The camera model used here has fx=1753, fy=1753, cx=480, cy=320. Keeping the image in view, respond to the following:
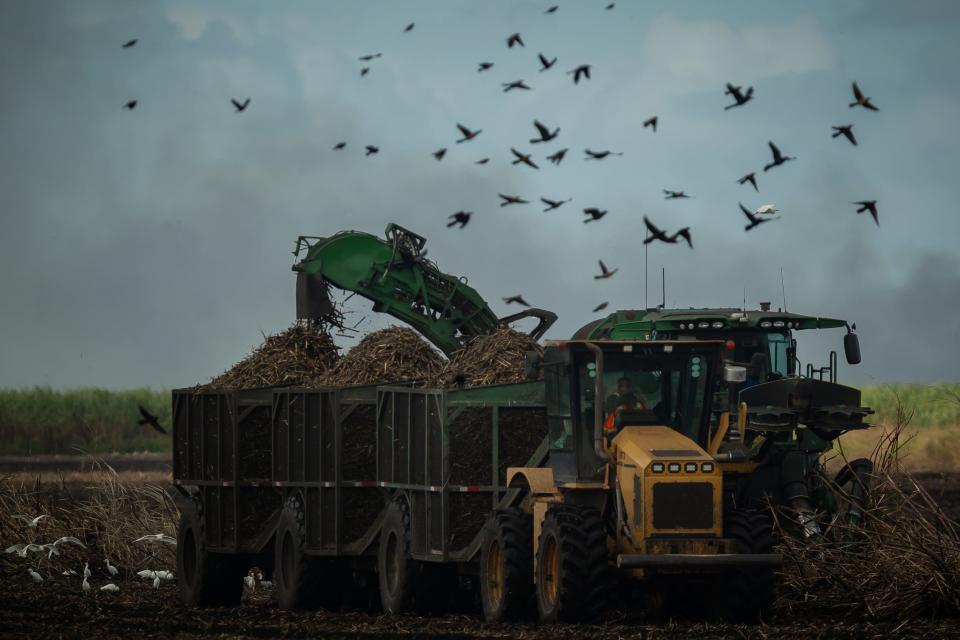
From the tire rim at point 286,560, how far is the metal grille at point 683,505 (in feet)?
21.3

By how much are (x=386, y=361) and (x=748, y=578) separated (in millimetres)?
7647

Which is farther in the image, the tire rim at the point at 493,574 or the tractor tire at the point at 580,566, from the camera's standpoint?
the tire rim at the point at 493,574

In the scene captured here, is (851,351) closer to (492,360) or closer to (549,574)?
(492,360)

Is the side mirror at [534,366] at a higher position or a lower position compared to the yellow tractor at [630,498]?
higher

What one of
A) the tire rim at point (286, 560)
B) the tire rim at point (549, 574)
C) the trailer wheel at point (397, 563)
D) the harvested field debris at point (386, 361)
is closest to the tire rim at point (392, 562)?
the trailer wheel at point (397, 563)

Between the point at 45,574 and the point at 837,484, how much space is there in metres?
11.1

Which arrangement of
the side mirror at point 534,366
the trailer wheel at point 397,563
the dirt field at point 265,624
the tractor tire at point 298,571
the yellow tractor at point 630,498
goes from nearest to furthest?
the dirt field at point 265,624 < the yellow tractor at point 630,498 < the side mirror at point 534,366 < the trailer wheel at point 397,563 < the tractor tire at point 298,571

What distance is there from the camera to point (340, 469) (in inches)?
766

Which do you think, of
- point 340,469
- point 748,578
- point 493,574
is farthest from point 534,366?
point 340,469

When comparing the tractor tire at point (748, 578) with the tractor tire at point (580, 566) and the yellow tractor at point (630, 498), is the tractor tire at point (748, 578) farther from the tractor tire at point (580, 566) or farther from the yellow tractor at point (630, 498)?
the tractor tire at point (580, 566)

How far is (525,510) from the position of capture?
16.6 metres

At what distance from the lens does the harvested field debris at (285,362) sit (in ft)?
74.2

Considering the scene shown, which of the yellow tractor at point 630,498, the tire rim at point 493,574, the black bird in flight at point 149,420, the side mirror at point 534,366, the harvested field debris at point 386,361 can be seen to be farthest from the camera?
the black bird in flight at point 149,420

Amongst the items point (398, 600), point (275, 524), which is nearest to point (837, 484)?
point (398, 600)
